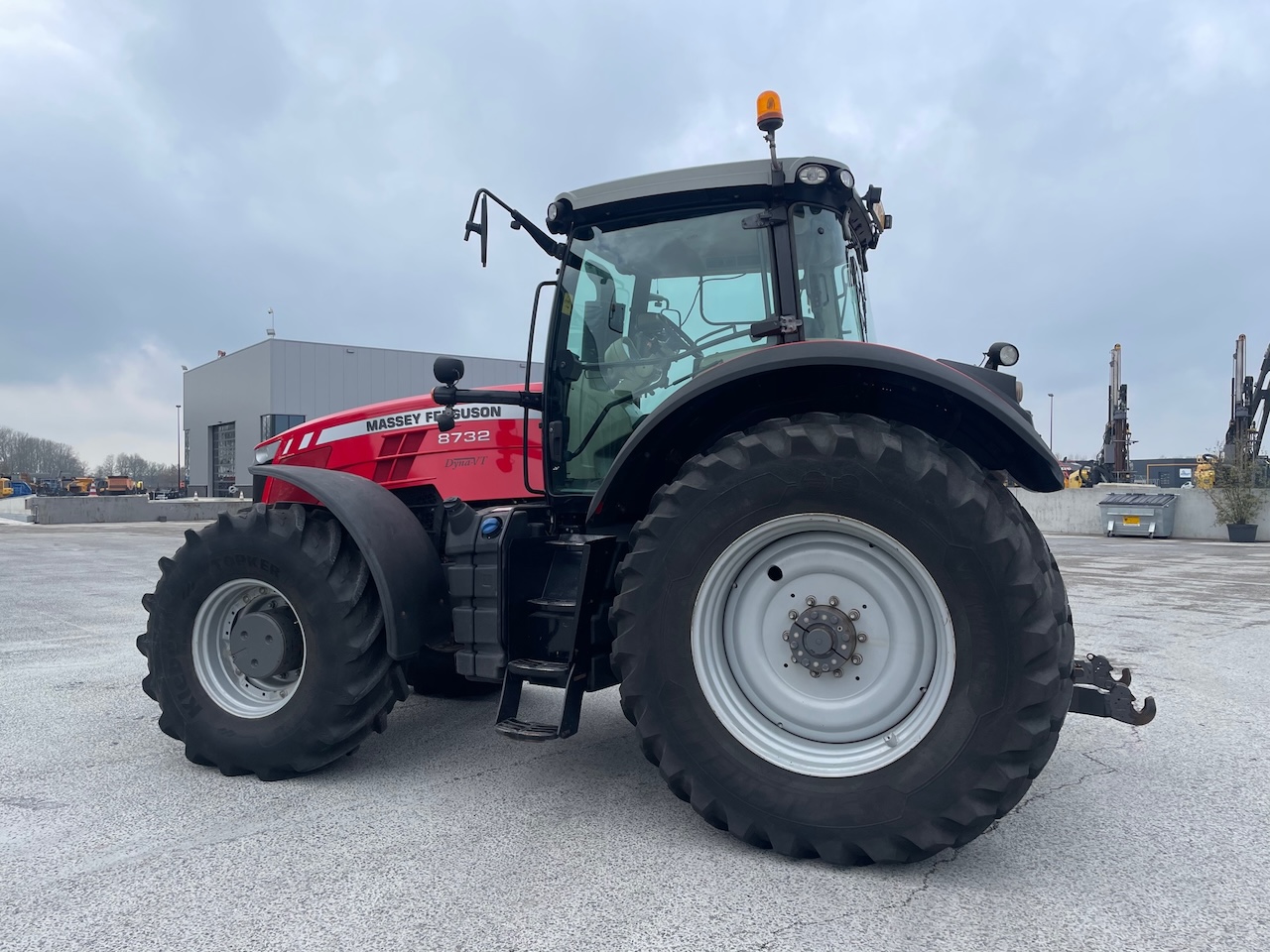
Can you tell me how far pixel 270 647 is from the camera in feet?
11.0

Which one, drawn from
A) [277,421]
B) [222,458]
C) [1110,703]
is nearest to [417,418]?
[1110,703]

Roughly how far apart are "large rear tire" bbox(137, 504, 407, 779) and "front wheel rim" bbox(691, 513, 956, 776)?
4.59 ft

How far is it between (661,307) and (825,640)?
1.45 meters

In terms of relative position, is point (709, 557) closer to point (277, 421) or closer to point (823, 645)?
point (823, 645)

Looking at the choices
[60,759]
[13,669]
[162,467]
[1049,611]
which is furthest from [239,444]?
[162,467]

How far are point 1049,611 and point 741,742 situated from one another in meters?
0.97

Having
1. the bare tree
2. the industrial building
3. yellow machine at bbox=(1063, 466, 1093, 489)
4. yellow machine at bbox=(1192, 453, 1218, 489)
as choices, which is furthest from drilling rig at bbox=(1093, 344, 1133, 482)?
the bare tree

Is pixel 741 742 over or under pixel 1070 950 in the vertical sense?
over

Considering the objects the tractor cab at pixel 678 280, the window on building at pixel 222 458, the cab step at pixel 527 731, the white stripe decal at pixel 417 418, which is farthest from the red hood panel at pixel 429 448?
the window on building at pixel 222 458

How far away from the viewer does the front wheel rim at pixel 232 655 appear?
3.42m

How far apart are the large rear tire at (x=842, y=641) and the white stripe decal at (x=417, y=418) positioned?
4.06 feet

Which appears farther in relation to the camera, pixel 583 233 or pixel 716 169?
pixel 583 233

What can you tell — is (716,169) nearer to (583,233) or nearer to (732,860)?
(583,233)

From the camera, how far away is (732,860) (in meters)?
2.49
